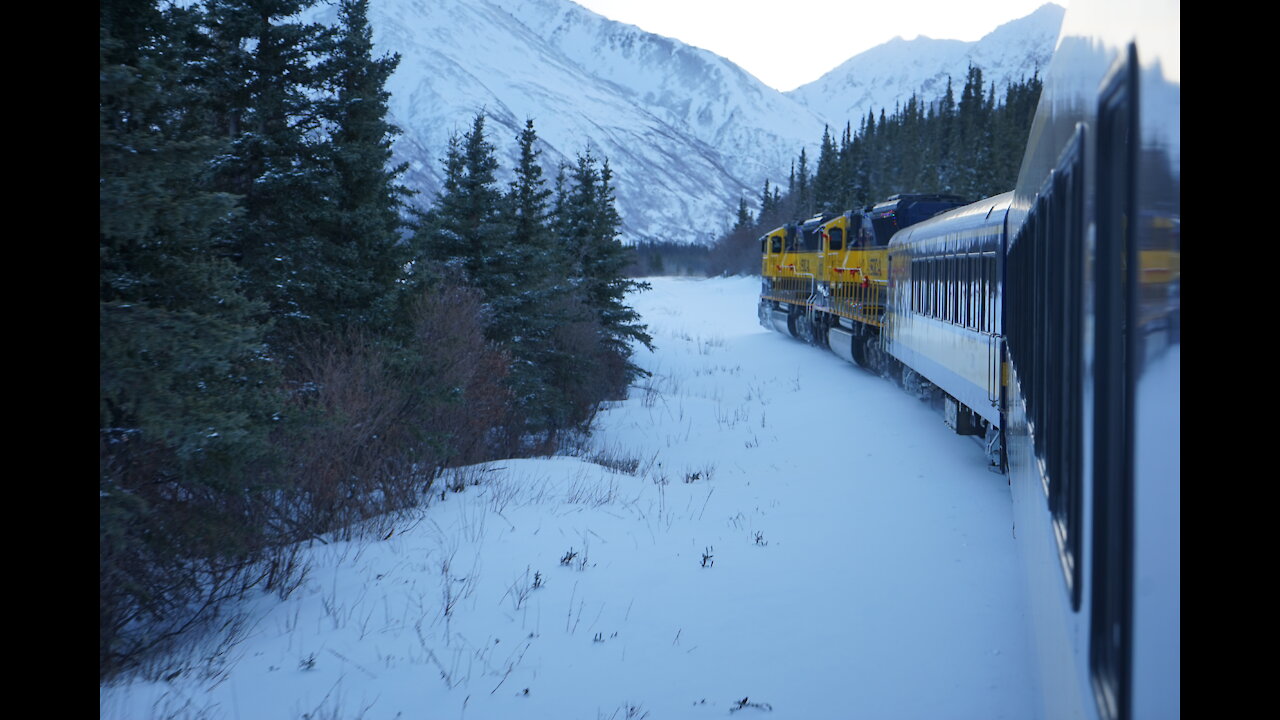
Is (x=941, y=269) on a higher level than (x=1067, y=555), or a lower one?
higher

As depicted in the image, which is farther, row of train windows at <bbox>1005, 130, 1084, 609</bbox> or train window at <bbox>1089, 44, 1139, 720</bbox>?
row of train windows at <bbox>1005, 130, 1084, 609</bbox>

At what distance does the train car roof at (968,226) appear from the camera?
386 inches

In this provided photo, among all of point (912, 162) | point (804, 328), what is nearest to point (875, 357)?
point (804, 328)

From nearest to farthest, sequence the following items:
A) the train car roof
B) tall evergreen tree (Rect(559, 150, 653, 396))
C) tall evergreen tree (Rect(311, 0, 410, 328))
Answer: the train car roof, tall evergreen tree (Rect(311, 0, 410, 328)), tall evergreen tree (Rect(559, 150, 653, 396))

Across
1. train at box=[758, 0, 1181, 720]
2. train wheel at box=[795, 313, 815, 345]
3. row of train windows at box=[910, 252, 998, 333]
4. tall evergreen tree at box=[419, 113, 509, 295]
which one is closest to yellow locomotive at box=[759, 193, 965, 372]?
train wheel at box=[795, 313, 815, 345]

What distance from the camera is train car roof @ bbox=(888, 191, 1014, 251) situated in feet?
32.1

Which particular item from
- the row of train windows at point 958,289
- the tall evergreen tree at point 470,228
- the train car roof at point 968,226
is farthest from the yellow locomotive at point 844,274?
the tall evergreen tree at point 470,228

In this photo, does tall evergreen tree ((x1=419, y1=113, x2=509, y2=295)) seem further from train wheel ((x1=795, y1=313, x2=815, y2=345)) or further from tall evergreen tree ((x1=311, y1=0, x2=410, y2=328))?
train wheel ((x1=795, y1=313, x2=815, y2=345))

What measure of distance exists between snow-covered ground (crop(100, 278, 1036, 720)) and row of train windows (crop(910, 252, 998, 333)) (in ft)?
7.04

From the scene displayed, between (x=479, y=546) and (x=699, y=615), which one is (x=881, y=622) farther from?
(x=479, y=546)

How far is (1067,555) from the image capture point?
2.57m

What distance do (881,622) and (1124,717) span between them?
577 cm

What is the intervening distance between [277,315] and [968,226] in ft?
30.0
